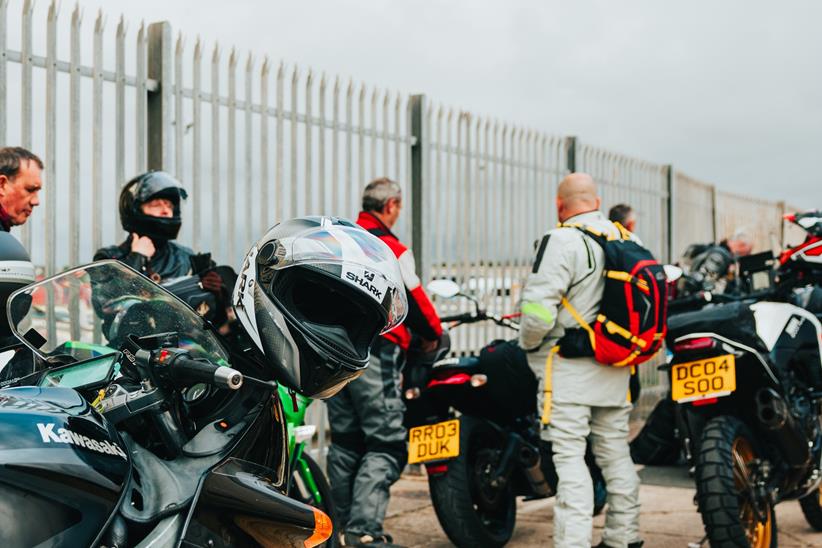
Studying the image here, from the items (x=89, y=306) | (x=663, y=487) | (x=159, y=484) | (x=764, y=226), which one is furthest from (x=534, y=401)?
(x=764, y=226)

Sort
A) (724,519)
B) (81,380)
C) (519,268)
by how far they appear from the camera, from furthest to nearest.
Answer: (519,268)
(724,519)
(81,380)

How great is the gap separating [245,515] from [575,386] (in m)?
2.64

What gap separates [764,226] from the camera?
14586 mm

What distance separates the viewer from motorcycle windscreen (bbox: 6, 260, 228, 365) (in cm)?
239

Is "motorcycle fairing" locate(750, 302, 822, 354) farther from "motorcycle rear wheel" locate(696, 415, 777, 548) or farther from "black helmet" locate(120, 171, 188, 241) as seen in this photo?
"black helmet" locate(120, 171, 188, 241)

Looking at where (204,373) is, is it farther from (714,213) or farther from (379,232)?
(714,213)

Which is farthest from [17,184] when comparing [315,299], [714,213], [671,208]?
[714,213]

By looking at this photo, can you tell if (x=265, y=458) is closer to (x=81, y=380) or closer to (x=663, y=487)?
(x=81, y=380)

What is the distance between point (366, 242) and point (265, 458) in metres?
0.52

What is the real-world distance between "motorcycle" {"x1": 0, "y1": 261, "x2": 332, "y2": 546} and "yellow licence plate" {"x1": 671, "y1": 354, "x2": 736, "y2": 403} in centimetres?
253

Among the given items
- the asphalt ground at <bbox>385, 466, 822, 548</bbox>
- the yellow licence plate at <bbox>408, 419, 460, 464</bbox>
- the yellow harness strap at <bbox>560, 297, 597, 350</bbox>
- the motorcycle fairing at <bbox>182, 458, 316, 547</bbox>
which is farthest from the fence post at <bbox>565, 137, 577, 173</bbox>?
the motorcycle fairing at <bbox>182, 458, 316, 547</bbox>

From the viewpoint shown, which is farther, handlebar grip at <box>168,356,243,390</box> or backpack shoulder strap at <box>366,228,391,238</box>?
backpack shoulder strap at <box>366,228,391,238</box>

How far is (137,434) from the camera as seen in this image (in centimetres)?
207

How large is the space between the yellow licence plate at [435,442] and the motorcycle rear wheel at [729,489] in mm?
1064
